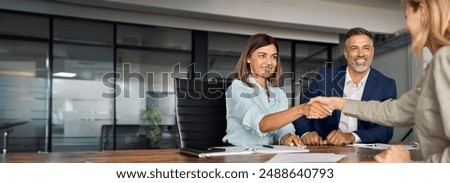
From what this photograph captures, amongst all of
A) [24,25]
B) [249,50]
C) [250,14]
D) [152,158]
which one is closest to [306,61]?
[250,14]


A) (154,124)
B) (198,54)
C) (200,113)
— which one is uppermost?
(198,54)

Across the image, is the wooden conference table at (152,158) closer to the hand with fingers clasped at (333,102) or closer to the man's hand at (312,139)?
the hand with fingers clasped at (333,102)

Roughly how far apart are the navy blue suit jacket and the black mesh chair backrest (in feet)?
1.96

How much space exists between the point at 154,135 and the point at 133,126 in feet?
1.44

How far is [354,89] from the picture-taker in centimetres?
312

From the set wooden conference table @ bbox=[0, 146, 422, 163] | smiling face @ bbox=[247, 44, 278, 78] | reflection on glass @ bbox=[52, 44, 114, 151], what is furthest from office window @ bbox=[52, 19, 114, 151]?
wooden conference table @ bbox=[0, 146, 422, 163]

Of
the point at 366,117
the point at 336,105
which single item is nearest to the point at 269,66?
the point at 336,105

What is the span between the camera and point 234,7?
6781 millimetres

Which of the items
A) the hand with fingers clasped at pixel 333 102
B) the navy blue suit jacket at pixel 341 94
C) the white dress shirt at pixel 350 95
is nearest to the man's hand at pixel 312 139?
the navy blue suit jacket at pixel 341 94

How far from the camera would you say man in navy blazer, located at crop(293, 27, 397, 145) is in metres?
2.75

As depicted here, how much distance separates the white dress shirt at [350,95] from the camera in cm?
291

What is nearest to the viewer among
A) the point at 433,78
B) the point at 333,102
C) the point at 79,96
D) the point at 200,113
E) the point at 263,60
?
the point at 433,78

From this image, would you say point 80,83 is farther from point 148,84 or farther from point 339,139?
point 339,139

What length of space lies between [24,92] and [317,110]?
240 inches
